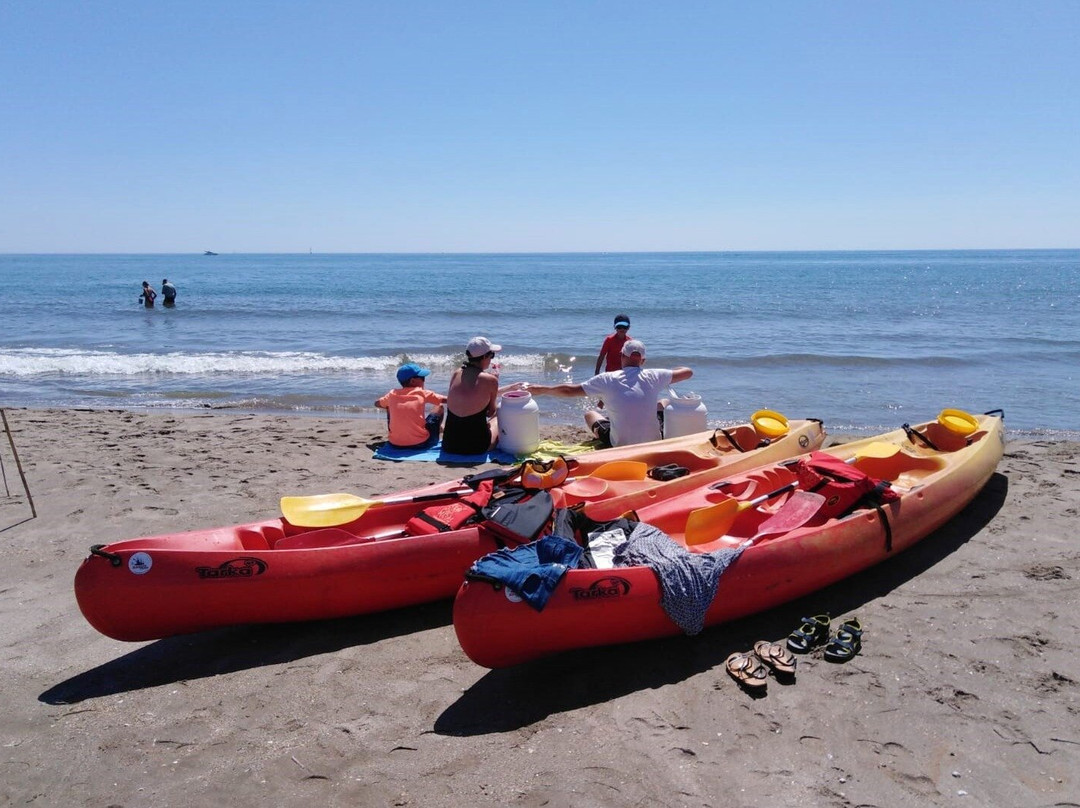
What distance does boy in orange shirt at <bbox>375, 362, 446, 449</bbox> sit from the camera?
26.6ft

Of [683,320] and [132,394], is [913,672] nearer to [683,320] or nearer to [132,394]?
[132,394]

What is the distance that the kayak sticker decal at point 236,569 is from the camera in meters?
3.98

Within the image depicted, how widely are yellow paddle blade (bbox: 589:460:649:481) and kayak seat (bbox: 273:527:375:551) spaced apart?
1.91 meters

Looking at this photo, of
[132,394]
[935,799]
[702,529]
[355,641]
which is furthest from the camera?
[132,394]

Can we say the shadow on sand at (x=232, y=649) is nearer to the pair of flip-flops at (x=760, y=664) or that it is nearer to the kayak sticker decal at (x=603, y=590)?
the kayak sticker decal at (x=603, y=590)

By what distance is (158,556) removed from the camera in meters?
3.95

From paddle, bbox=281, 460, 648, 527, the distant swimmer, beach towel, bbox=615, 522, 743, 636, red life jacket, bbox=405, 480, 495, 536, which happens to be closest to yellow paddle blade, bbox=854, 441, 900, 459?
paddle, bbox=281, 460, 648, 527

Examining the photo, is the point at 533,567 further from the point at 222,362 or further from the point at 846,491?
the point at 222,362

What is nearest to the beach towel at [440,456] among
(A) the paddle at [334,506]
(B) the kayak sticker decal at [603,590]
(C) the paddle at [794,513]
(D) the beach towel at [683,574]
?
(A) the paddle at [334,506]

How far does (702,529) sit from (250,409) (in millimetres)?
8237

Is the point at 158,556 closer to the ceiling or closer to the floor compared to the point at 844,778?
closer to the ceiling

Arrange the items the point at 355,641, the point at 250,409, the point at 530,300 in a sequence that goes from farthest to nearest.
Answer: the point at 530,300 → the point at 250,409 → the point at 355,641

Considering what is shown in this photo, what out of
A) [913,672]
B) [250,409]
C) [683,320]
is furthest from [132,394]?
[683,320]

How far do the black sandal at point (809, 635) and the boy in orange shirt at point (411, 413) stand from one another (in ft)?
16.0
